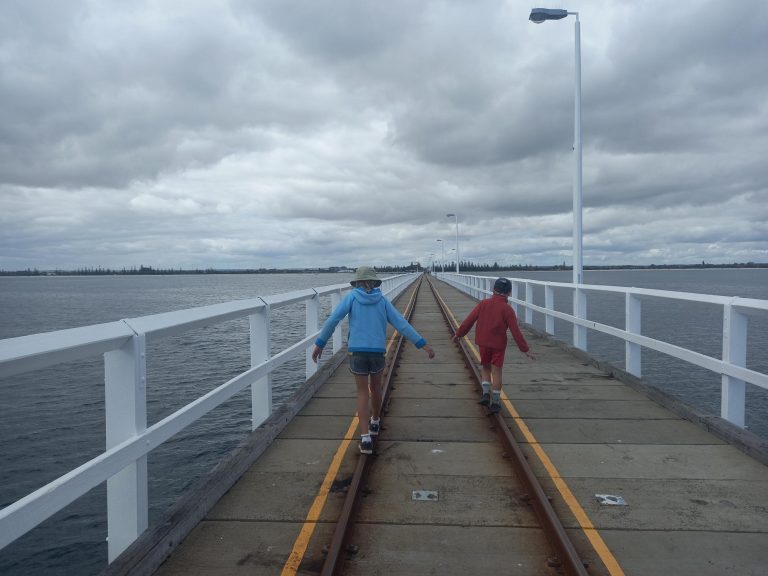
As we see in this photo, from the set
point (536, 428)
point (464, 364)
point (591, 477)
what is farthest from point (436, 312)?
point (591, 477)

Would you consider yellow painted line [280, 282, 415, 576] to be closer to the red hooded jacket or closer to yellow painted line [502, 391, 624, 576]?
yellow painted line [502, 391, 624, 576]

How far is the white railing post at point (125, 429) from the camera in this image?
12.8 ft

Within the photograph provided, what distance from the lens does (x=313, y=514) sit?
4.63 m

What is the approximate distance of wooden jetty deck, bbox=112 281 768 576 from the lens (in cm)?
396

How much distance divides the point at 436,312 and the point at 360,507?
2000 cm

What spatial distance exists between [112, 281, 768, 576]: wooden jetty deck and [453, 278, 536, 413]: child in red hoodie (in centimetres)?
39

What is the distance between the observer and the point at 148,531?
4074 mm

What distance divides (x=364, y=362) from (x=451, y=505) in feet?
5.72

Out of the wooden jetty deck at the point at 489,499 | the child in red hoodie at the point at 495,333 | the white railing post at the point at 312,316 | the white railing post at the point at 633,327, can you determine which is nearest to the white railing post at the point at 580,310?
the white railing post at the point at 633,327

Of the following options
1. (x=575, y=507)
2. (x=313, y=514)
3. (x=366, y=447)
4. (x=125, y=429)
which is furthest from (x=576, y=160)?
(x=125, y=429)

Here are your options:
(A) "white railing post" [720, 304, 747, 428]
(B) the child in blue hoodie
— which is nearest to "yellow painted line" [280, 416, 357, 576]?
(B) the child in blue hoodie

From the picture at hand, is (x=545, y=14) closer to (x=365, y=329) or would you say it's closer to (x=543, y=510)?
(x=365, y=329)

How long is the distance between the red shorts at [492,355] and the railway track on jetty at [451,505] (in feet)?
2.09

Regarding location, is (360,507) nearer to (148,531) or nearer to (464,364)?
(148,531)
